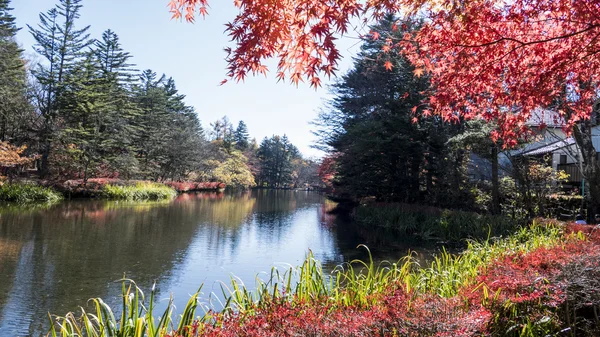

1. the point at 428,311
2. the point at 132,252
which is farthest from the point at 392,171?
the point at 428,311

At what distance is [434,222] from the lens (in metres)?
12.2

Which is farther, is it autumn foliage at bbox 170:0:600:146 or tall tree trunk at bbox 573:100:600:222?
tall tree trunk at bbox 573:100:600:222

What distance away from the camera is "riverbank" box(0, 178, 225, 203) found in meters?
16.3

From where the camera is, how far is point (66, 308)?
4.91 meters

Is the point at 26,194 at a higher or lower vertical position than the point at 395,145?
lower

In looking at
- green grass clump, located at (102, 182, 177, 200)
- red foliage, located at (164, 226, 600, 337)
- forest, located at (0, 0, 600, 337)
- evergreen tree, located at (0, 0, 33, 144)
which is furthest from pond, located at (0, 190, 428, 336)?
evergreen tree, located at (0, 0, 33, 144)

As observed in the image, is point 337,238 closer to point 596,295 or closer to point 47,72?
point 596,295

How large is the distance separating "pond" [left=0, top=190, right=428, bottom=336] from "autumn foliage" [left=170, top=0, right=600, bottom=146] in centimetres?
368

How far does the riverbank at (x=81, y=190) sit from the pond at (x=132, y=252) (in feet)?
8.98

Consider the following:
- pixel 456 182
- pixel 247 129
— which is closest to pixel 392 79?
pixel 456 182

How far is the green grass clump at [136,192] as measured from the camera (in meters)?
21.2

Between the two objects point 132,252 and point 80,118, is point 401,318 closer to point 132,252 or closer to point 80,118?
point 132,252

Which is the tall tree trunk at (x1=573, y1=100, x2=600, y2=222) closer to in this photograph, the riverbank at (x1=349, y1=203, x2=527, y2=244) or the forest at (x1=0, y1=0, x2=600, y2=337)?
the forest at (x1=0, y1=0, x2=600, y2=337)

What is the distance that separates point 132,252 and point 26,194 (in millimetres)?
11556
